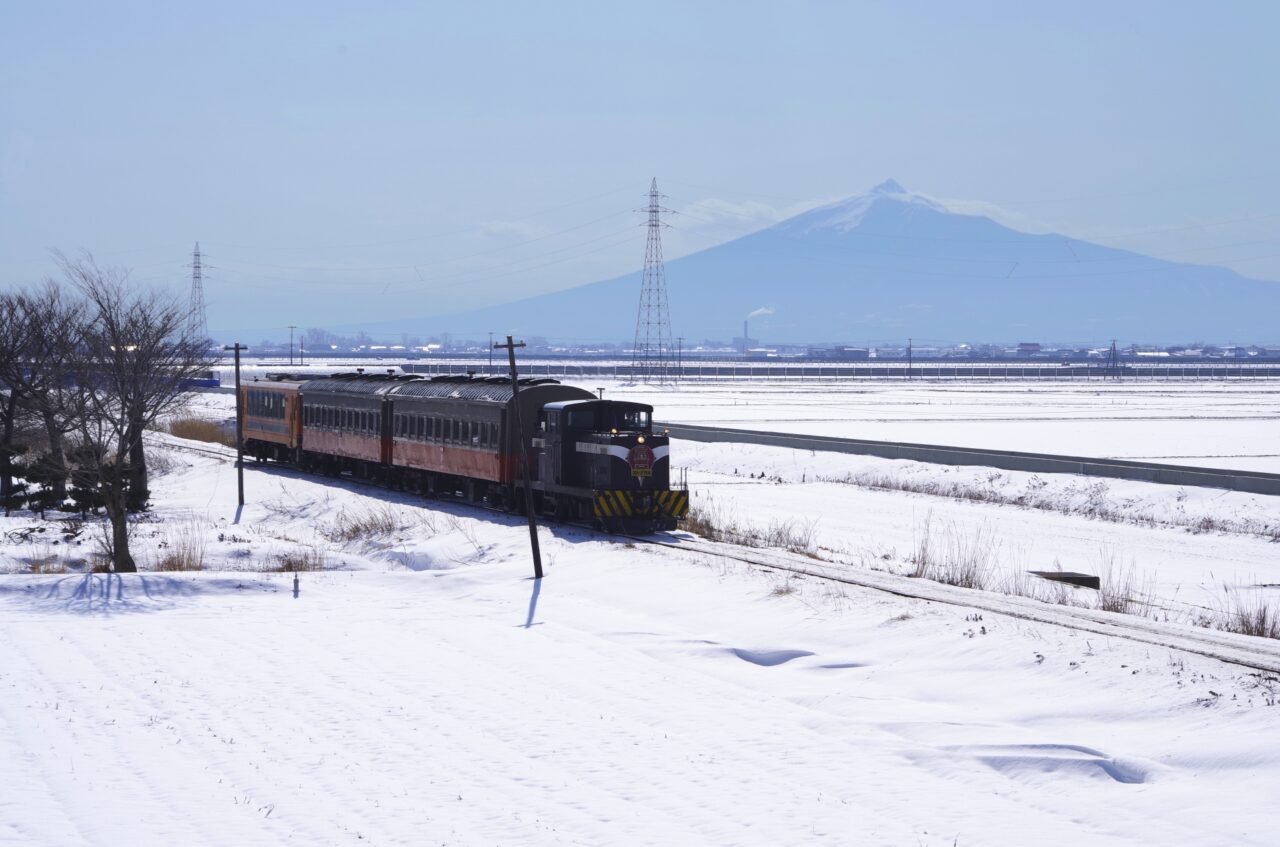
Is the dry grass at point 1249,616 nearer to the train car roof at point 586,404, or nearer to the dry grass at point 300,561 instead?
the train car roof at point 586,404

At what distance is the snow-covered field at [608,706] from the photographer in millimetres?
12688

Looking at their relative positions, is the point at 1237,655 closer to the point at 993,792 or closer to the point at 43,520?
the point at 993,792

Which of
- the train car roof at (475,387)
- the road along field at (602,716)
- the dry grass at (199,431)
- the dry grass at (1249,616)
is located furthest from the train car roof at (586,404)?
the dry grass at (199,431)

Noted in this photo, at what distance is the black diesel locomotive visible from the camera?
31.3m

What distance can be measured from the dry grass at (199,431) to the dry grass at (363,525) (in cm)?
3990

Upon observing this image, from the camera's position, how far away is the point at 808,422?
80.2 meters

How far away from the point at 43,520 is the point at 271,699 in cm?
2775

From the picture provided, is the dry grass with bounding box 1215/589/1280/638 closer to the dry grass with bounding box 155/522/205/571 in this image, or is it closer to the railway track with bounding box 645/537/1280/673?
the railway track with bounding box 645/537/1280/673

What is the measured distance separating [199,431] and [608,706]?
6833 cm

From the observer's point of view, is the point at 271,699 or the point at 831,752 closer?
the point at 831,752

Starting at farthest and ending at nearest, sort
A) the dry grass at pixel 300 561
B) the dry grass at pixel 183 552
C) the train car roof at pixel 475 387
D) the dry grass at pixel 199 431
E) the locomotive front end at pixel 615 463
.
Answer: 1. the dry grass at pixel 199 431
2. the train car roof at pixel 475 387
3. the locomotive front end at pixel 615 463
4. the dry grass at pixel 183 552
5. the dry grass at pixel 300 561

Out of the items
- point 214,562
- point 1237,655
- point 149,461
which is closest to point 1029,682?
point 1237,655

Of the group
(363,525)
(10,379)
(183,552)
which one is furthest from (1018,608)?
(10,379)

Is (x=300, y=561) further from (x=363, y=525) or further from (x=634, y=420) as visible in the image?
(x=634, y=420)
